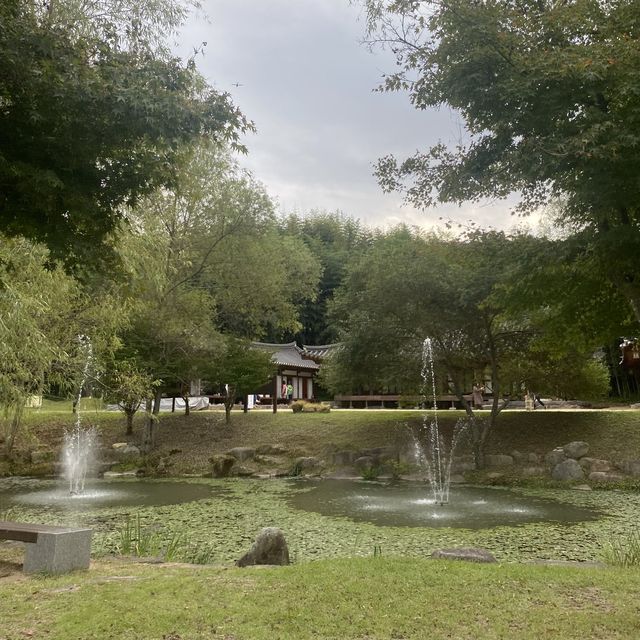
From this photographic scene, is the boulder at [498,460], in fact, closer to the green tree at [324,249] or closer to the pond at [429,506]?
the pond at [429,506]

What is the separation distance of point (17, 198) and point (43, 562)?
319 centimetres

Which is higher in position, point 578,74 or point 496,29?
point 496,29

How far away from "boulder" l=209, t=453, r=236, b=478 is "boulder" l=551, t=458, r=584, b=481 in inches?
318

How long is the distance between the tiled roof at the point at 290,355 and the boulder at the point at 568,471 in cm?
1821

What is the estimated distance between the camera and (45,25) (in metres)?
4.39

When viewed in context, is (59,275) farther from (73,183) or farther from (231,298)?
(231,298)

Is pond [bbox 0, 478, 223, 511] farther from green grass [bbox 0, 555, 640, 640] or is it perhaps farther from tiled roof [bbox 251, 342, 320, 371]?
tiled roof [bbox 251, 342, 320, 371]

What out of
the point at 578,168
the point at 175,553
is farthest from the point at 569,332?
the point at 175,553

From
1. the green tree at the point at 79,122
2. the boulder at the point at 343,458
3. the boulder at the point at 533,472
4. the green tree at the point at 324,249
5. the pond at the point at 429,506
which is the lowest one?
the pond at the point at 429,506

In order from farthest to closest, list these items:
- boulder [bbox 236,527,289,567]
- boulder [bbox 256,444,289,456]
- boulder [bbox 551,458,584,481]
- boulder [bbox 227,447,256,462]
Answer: boulder [bbox 256,444,289,456] < boulder [bbox 227,447,256,462] < boulder [bbox 551,458,584,481] < boulder [bbox 236,527,289,567]

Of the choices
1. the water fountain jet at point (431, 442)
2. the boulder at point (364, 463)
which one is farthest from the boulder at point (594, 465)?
the boulder at point (364, 463)

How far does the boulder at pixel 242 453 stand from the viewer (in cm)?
1675

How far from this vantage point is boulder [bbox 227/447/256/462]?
16.8m

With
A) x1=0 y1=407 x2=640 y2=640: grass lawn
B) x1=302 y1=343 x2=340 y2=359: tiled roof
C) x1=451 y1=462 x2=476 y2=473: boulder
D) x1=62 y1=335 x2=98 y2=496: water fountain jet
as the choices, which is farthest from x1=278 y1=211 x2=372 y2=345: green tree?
x1=0 y1=407 x2=640 y2=640: grass lawn
